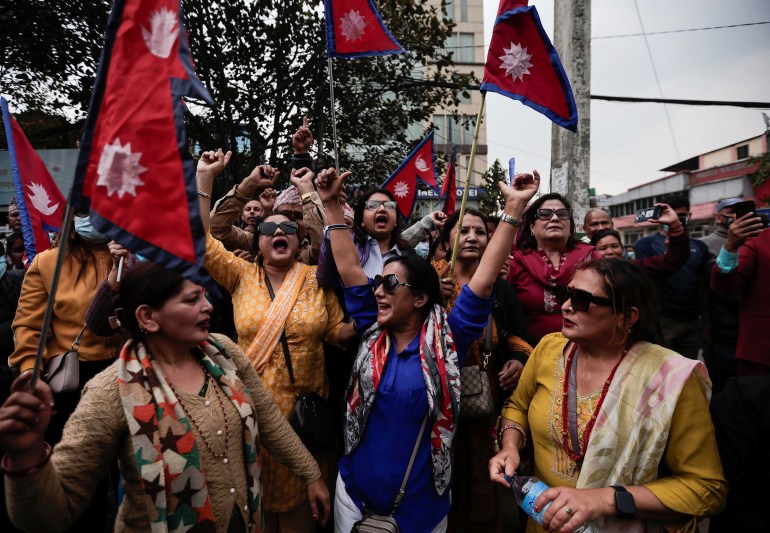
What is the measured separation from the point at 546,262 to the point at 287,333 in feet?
6.20

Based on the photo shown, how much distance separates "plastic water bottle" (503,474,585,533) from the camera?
1.69m

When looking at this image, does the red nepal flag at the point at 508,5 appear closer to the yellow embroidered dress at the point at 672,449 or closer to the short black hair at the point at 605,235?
the yellow embroidered dress at the point at 672,449

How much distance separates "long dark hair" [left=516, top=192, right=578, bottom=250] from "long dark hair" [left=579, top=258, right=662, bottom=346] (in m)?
1.57

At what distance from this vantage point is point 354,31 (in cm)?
382

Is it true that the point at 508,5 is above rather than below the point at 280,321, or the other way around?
above

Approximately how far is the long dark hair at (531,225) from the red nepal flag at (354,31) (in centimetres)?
162

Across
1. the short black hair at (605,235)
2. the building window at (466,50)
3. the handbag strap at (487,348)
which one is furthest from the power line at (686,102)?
the building window at (466,50)

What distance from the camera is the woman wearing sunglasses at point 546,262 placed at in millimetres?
3234

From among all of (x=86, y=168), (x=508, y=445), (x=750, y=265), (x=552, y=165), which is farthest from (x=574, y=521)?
(x=552, y=165)

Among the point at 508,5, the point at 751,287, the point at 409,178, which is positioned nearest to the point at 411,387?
the point at 508,5

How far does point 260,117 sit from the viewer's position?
413 inches

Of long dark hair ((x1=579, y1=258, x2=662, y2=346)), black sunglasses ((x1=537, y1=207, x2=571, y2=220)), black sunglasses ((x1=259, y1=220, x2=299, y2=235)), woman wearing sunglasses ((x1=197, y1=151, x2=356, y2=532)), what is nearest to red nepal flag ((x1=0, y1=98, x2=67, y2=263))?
woman wearing sunglasses ((x1=197, y1=151, x2=356, y2=532))

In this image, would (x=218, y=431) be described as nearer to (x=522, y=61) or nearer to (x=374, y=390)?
(x=374, y=390)

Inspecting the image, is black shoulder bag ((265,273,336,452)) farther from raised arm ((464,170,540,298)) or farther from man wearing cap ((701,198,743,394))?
man wearing cap ((701,198,743,394))
